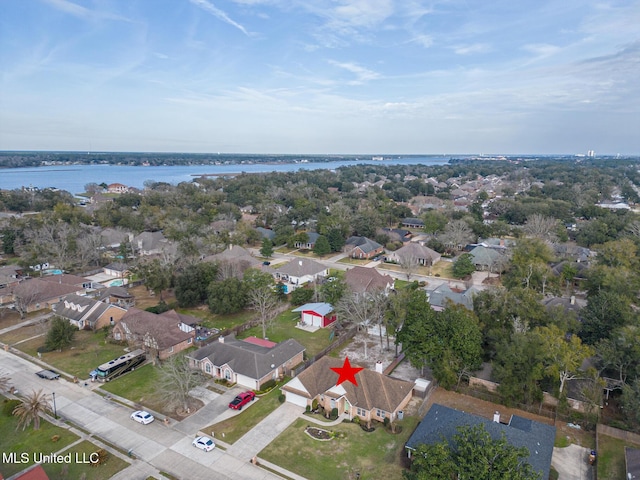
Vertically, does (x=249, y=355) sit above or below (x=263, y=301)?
below

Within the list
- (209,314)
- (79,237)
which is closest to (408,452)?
(209,314)

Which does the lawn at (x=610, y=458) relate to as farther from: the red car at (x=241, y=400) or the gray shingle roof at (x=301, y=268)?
the gray shingle roof at (x=301, y=268)

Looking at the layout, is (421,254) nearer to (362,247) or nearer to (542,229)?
(362,247)

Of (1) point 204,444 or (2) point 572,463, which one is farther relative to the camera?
(1) point 204,444

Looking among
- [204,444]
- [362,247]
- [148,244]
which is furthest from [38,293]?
[362,247]

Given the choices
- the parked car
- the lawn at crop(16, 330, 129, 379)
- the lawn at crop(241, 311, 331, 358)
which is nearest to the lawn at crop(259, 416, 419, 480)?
the lawn at crop(241, 311, 331, 358)

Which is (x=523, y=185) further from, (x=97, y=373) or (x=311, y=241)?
(x=97, y=373)

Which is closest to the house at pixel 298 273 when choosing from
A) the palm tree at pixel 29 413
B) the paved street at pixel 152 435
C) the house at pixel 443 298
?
the house at pixel 443 298
